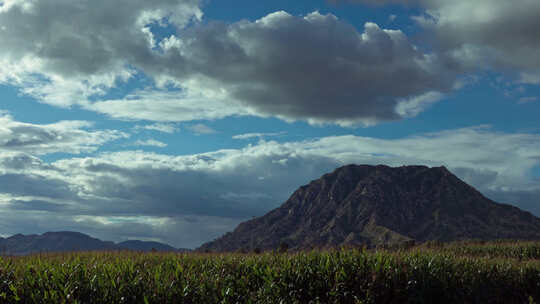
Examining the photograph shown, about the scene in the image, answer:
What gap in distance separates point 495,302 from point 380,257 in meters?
5.66

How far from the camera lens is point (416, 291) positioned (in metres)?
16.9

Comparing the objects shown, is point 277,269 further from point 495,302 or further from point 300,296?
point 495,302

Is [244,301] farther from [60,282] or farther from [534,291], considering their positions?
[534,291]

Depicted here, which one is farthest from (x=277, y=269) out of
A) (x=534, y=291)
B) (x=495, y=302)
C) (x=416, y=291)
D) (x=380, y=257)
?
(x=534, y=291)

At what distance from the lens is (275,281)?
16562 mm

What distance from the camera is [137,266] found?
18359 mm

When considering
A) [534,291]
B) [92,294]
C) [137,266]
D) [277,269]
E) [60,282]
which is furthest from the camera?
[534,291]

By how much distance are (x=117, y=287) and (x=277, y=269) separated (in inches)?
207

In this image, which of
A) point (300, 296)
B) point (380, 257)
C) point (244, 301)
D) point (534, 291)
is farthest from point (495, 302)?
point (244, 301)

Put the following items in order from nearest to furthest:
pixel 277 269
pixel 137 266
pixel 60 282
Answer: pixel 60 282 < pixel 277 269 < pixel 137 266

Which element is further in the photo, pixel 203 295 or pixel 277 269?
pixel 277 269

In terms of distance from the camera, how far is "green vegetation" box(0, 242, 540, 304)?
14453 mm

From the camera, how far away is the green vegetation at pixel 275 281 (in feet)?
47.4

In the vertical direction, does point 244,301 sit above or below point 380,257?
below
